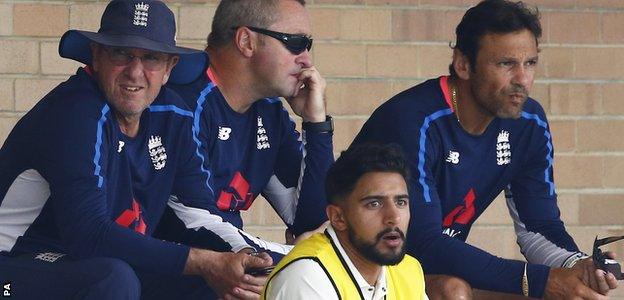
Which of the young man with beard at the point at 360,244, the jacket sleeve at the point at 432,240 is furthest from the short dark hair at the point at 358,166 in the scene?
the jacket sleeve at the point at 432,240

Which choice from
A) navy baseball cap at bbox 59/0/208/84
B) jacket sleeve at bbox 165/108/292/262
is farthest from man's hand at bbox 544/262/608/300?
navy baseball cap at bbox 59/0/208/84

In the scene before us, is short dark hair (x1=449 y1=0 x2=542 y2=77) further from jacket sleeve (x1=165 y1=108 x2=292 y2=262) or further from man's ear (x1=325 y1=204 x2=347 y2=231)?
man's ear (x1=325 y1=204 x2=347 y2=231)

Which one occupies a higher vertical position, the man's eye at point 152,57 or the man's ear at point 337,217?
the man's eye at point 152,57

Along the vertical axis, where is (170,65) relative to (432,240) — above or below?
above

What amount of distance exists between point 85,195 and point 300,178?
3.64 feet

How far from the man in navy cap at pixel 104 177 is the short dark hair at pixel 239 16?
0.50m

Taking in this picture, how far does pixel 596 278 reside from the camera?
16.6 feet

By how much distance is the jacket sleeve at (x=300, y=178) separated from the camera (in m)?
5.54

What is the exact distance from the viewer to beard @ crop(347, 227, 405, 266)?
4.53m

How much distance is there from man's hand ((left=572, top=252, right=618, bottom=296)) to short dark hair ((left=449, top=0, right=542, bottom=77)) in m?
0.84

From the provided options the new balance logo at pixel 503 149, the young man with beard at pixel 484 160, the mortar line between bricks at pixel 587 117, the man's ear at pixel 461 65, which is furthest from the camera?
the mortar line between bricks at pixel 587 117

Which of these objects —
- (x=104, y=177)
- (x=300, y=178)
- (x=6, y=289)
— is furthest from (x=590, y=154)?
(x=6, y=289)

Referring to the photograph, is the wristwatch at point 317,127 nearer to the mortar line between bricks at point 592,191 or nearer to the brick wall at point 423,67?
the brick wall at point 423,67

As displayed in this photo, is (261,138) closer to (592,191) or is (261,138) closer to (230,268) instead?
(230,268)
